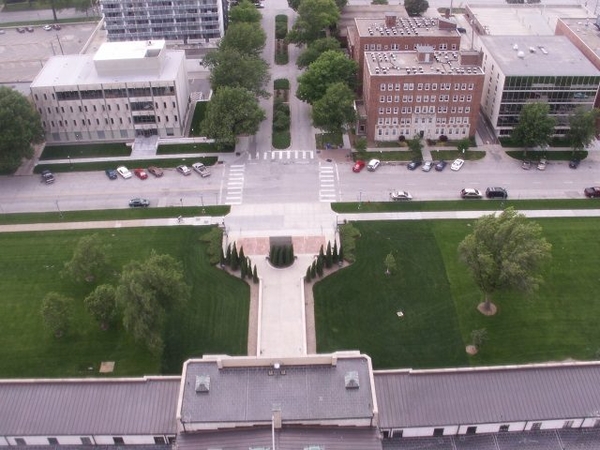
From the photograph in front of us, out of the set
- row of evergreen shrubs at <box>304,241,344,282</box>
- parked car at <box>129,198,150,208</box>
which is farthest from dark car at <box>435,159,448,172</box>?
parked car at <box>129,198,150,208</box>

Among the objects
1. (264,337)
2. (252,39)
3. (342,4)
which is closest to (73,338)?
(264,337)

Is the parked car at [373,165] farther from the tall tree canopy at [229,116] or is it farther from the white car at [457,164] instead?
the tall tree canopy at [229,116]

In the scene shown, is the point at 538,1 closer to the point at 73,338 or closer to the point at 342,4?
the point at 342,4

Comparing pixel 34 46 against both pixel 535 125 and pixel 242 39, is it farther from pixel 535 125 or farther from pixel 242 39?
pixel 535 125

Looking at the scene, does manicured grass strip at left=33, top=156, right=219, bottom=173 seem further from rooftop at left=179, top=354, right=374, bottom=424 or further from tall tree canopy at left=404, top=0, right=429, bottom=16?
tall tree canopy at left=404, top=0, right=429, bottom=16

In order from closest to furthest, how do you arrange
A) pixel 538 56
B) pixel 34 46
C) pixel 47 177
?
pixel 47 177
pixel 538 56
pixel 34 46

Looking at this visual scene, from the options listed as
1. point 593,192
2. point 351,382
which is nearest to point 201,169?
point 351,382
